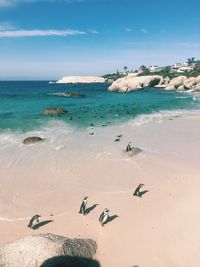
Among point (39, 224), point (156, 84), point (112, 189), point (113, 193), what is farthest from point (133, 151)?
point (156, 84)

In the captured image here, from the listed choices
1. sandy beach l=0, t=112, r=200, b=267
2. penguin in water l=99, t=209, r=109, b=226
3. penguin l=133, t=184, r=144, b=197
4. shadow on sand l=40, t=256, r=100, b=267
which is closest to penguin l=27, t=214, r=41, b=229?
sandy beach l=0, t=112, r=200, b=267

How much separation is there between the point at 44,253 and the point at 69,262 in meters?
1.01

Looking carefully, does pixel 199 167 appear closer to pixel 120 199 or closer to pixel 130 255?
pixel 120 199

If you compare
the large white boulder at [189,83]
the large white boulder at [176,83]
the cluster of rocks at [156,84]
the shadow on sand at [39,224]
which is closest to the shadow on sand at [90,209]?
the shadow on sand at [39,224]

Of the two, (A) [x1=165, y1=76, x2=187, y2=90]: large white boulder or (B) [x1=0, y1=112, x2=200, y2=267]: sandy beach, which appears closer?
(B) [x1=0, y1=112, x2=200, y2=267]: sandy beach

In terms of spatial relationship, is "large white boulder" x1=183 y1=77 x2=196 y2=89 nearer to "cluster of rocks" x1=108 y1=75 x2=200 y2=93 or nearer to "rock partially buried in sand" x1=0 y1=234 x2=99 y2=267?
"cluster of rocks" x1=108 y1=75 x2=200 y2=93

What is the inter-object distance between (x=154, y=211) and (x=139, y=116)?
1470 inches

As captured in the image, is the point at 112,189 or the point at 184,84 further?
the point at 184,84

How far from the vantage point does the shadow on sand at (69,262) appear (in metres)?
13.1

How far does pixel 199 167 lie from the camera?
26.1m

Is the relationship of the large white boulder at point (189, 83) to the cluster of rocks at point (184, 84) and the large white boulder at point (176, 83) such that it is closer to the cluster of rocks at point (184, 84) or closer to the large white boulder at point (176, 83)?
the cluster of rocks at point (184, 84)

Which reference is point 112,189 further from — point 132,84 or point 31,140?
point 132,84

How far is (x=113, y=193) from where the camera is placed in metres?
21.5

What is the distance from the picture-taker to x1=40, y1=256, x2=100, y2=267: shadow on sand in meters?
13.1
